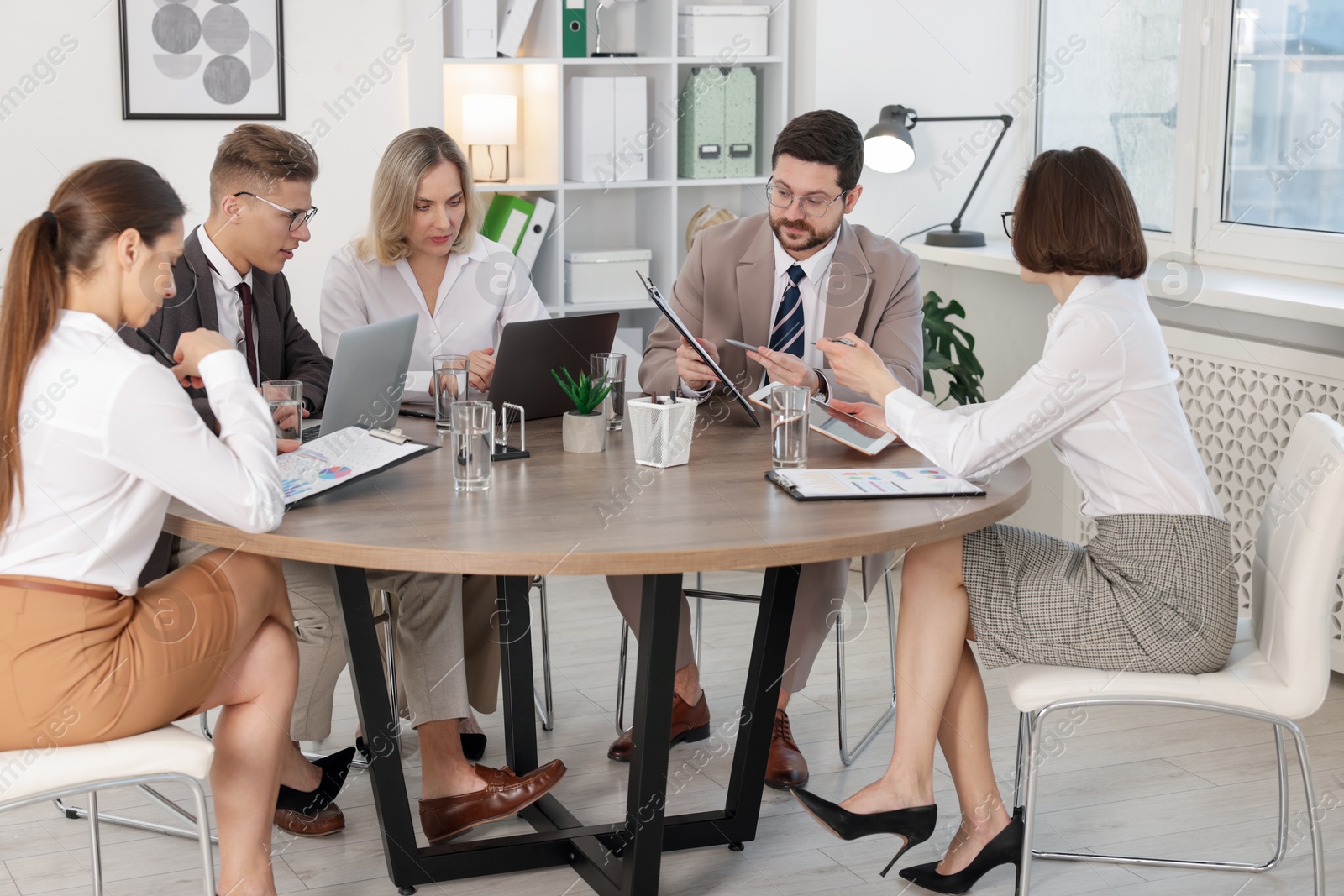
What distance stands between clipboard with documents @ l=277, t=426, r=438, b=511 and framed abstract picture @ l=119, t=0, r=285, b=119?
6.69 ft

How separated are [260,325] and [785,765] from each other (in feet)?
4.54

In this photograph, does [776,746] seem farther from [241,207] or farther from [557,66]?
[557,66]

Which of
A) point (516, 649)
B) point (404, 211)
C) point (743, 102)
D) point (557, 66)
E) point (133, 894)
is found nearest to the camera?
point (133, 894)

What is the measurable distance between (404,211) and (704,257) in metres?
0.64

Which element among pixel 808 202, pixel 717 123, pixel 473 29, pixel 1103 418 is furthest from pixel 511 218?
pixel 1103 418

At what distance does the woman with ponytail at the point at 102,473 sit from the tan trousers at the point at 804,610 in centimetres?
99

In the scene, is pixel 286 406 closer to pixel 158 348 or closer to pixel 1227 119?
pixel 158 348

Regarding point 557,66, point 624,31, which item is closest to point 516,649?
point 557,66

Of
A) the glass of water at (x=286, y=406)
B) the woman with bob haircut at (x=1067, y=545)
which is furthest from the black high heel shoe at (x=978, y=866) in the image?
→ the glass of water at (x=286, y=406)

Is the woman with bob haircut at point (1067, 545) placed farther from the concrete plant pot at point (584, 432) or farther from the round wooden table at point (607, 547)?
the concrete plant pot at point (584, 432)

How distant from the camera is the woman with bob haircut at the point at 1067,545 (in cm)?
199

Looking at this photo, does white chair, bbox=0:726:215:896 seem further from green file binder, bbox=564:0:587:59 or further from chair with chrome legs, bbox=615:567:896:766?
green file binder, bbox=564:0:587:59

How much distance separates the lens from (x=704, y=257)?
2861mm

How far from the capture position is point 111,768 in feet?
5.42
